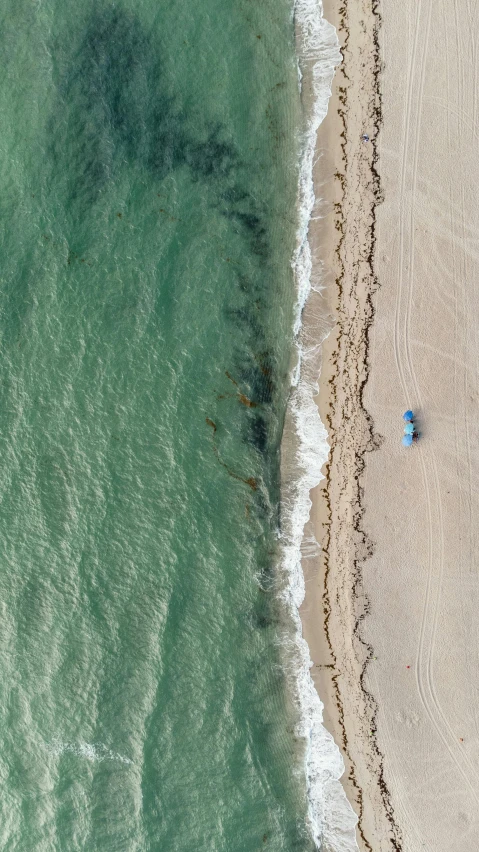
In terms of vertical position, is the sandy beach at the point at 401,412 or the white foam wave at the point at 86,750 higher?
the sandy beach at the point at 401,412

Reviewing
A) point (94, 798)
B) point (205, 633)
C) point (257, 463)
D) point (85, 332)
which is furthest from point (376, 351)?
point (94, 798)

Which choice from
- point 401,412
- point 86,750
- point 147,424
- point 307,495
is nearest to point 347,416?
point 401,412

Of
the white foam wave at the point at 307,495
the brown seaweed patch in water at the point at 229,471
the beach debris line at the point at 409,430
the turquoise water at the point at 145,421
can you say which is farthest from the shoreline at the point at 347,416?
the brown seaweed patch in water at the point at 229,471

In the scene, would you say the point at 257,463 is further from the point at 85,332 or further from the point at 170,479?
the point at 85,332

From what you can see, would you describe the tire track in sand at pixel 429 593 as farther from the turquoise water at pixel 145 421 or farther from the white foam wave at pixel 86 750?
the white foam wave at pixel 86 750

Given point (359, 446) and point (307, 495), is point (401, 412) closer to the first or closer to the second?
point (359, 446)
